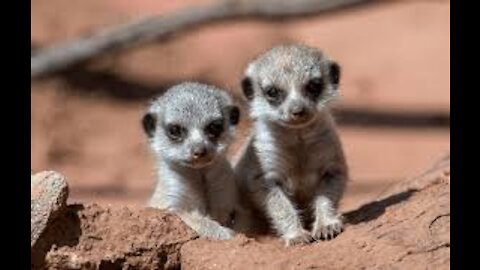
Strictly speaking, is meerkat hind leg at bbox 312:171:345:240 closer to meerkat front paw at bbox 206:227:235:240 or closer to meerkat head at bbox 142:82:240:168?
meerkat front paw at bbox 206:227:235:240

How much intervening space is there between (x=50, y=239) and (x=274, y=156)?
1.41 m

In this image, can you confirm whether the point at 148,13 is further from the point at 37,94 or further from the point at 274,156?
the point at 274,156

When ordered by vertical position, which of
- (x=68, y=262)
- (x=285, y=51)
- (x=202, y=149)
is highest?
(x=285, y=51)

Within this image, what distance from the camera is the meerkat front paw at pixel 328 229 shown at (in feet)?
18.5

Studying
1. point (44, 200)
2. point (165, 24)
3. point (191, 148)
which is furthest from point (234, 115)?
point (165, 24)

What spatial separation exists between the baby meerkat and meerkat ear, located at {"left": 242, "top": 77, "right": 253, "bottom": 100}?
0.32 feet

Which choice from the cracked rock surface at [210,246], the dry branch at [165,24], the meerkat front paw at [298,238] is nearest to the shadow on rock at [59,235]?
the cracked rock surface at [210,246]

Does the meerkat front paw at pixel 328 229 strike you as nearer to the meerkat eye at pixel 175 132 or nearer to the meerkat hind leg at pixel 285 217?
the meerkat hind leg at pixel 285 217

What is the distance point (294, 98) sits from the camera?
588 cm

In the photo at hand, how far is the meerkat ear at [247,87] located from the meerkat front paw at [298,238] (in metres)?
0.91

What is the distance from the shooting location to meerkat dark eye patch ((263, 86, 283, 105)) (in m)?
5.98

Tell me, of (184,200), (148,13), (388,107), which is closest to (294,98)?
(184,200)

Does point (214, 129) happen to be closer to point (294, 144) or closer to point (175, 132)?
point (175, 132)
